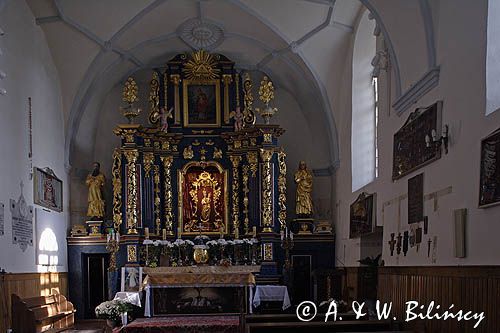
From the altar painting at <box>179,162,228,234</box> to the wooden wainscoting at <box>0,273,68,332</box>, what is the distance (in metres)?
3.81

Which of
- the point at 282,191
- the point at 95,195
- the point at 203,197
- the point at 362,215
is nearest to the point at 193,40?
the point at 203,197

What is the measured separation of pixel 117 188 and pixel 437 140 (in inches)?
433

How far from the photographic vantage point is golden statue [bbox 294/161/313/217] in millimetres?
19500

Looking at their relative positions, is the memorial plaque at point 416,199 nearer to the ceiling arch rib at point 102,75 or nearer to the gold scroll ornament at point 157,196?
the ceiling arch rib at point 102,75

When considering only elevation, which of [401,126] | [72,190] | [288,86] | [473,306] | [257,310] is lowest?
[257,310]

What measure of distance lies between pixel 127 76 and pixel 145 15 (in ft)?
10.4

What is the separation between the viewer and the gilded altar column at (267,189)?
63.3ft

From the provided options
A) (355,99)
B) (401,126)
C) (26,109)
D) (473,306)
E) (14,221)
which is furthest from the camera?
(355,99)

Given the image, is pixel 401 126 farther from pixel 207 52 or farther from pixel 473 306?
pixel 207 52

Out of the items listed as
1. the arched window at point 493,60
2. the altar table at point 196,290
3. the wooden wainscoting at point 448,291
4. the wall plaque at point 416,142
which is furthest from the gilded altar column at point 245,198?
the arched window at point 493,60

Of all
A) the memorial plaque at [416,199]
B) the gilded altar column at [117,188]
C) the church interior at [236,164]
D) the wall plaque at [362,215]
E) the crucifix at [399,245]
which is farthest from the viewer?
the gilded altar column at [117,188]

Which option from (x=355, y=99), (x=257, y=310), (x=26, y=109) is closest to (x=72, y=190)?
(x=26, y=109)

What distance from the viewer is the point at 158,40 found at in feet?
63.0

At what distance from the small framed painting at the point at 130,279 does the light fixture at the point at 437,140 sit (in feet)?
32.0
